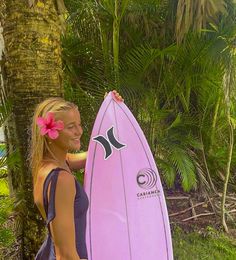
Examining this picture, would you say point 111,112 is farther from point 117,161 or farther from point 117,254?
point 117,254

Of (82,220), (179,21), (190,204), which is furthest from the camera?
(190,204)

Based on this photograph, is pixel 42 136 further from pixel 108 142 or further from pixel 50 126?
pixel 108 142

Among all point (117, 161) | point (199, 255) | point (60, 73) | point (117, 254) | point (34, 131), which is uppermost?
point (60, 73)

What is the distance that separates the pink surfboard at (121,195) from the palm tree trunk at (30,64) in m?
0.39

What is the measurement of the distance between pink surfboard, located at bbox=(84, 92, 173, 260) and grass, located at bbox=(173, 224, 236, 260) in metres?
1.59

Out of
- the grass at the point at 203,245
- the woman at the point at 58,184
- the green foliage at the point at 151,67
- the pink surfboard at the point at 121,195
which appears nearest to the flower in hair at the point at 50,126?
the woman at the point at 58,184

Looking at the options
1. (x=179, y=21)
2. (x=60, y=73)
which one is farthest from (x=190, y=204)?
(x=60, y=73)

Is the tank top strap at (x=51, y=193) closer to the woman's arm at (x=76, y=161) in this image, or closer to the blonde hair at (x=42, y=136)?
the blonde hair at (x=42, y=136)

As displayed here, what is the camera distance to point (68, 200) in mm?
1496

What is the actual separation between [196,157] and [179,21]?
2338 millimetres

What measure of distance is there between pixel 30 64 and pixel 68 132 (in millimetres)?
987

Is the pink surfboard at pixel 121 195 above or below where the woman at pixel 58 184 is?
below

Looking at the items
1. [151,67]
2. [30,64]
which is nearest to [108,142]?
[30,64]

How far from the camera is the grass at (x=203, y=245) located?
4.16 meters
